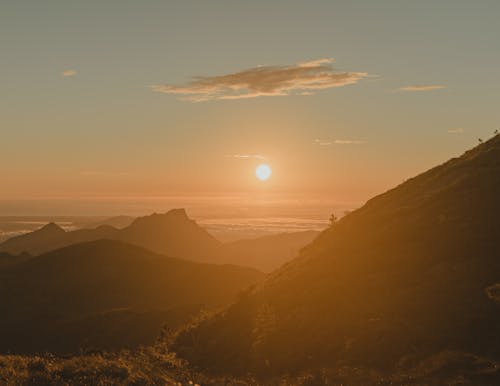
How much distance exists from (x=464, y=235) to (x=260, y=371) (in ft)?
47.2

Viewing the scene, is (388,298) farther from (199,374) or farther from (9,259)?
(9,259)

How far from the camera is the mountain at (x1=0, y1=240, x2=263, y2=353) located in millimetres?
60250

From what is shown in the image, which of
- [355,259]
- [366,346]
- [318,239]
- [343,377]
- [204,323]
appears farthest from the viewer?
[318,239]

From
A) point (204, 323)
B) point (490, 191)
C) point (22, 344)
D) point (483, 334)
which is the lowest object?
point (22, 344)

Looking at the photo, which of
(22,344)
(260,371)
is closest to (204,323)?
(260,371)

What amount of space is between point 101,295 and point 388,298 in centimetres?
6798

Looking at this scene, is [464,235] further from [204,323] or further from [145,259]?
[145,259]

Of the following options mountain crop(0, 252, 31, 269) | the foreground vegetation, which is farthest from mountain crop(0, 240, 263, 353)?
the foreground vegetation

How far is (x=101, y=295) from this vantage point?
8381 cm

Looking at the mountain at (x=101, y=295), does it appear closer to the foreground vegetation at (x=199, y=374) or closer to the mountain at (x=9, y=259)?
the mountain at (x=9, y=259)

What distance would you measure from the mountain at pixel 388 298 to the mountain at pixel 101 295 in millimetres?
28895

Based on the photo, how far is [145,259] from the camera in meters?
103

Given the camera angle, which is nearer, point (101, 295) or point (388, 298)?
point (388, 298)

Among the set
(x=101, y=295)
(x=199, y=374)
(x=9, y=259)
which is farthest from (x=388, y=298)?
(x=9, y=259)
